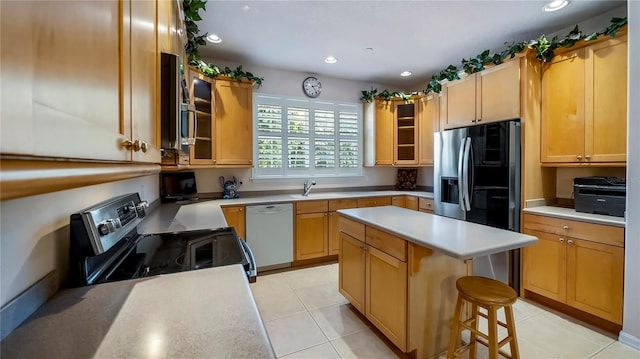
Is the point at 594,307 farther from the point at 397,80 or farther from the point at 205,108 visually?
the point at 205,108

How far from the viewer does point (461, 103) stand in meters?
3.25

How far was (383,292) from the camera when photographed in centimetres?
197

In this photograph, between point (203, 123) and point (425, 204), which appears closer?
point (203, 123)

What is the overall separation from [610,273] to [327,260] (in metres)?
2.72

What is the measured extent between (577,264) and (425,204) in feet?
5.71

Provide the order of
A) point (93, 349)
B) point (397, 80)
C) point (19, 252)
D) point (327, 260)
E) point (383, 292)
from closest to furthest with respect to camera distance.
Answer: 1. point (93, 349)
2. point (19, 252)
3. point (383, 292)
4. point (327, 260)
5. point (397, 80)

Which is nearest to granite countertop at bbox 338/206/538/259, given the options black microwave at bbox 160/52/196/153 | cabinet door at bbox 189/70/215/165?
black microwave at bbox 160/52/196/153

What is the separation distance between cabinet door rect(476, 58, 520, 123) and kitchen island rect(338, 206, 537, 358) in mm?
1536

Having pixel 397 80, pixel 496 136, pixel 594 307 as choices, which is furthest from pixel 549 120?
pixel 397 80

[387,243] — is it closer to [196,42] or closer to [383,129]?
[196,42]

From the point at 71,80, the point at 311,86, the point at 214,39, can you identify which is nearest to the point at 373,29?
the point at 311,86

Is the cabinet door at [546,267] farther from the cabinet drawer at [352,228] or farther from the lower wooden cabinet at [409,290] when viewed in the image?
the cabinet drawer at [352,228]

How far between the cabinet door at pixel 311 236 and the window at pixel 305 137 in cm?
83

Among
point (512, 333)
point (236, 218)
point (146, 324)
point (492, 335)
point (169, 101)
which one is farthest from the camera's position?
point (236, 218)
